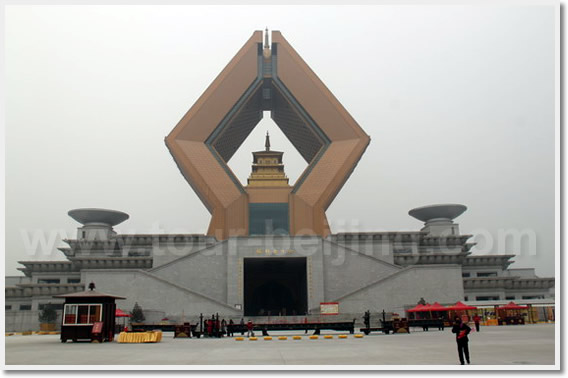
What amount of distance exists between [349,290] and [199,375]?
26.4 m

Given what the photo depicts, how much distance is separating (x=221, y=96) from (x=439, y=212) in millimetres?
22510

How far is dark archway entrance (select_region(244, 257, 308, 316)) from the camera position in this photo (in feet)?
138

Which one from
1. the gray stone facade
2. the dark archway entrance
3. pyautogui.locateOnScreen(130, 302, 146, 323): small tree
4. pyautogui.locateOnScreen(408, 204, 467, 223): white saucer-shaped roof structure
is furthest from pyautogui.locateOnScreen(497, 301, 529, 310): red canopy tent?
pyautogui.locateOnScreen(130, 302, 146, 323): small tree

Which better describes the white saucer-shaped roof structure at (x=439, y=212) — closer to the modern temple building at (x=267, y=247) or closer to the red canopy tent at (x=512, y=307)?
the modern temple building at (x=267, y=247)

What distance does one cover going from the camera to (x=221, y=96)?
4241 centimetres

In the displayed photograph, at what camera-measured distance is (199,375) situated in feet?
29.3

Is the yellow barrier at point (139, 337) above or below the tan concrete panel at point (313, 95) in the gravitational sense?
below

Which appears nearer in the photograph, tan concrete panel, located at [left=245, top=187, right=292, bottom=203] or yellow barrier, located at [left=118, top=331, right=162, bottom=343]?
yellow barrier, located at [left=118, top=331, right=162, bottom=343]

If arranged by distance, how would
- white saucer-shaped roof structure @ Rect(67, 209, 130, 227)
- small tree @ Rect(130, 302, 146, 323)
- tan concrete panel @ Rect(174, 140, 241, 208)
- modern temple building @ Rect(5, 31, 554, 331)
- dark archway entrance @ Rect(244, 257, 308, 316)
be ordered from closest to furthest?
small tree @ Rect(130, 302, 146, 323), modern temple building @ Rect(5, 31, 554, 331), tan concrete panel @ Rect(174, 140, 241, 208), dark archway entrance @ Rect(244, 257, 308, 316), white saucer-shaped roof structure @ Rect(67, 209, 130, 227)

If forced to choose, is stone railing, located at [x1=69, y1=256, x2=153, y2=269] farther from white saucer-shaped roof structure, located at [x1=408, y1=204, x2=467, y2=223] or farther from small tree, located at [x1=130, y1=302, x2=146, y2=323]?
white saucer-shaped roof structure, located at [x1=408, y1=204, x2=467, y2=223]

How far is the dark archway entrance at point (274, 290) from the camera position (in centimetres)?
4212

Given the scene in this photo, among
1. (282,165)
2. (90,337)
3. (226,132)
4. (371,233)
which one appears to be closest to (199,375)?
(90,337)

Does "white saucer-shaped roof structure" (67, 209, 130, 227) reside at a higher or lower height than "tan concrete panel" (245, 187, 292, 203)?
lower

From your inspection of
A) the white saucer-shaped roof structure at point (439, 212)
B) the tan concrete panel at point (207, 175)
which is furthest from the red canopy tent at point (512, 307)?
the tan concrete panel at point (207, 175)
